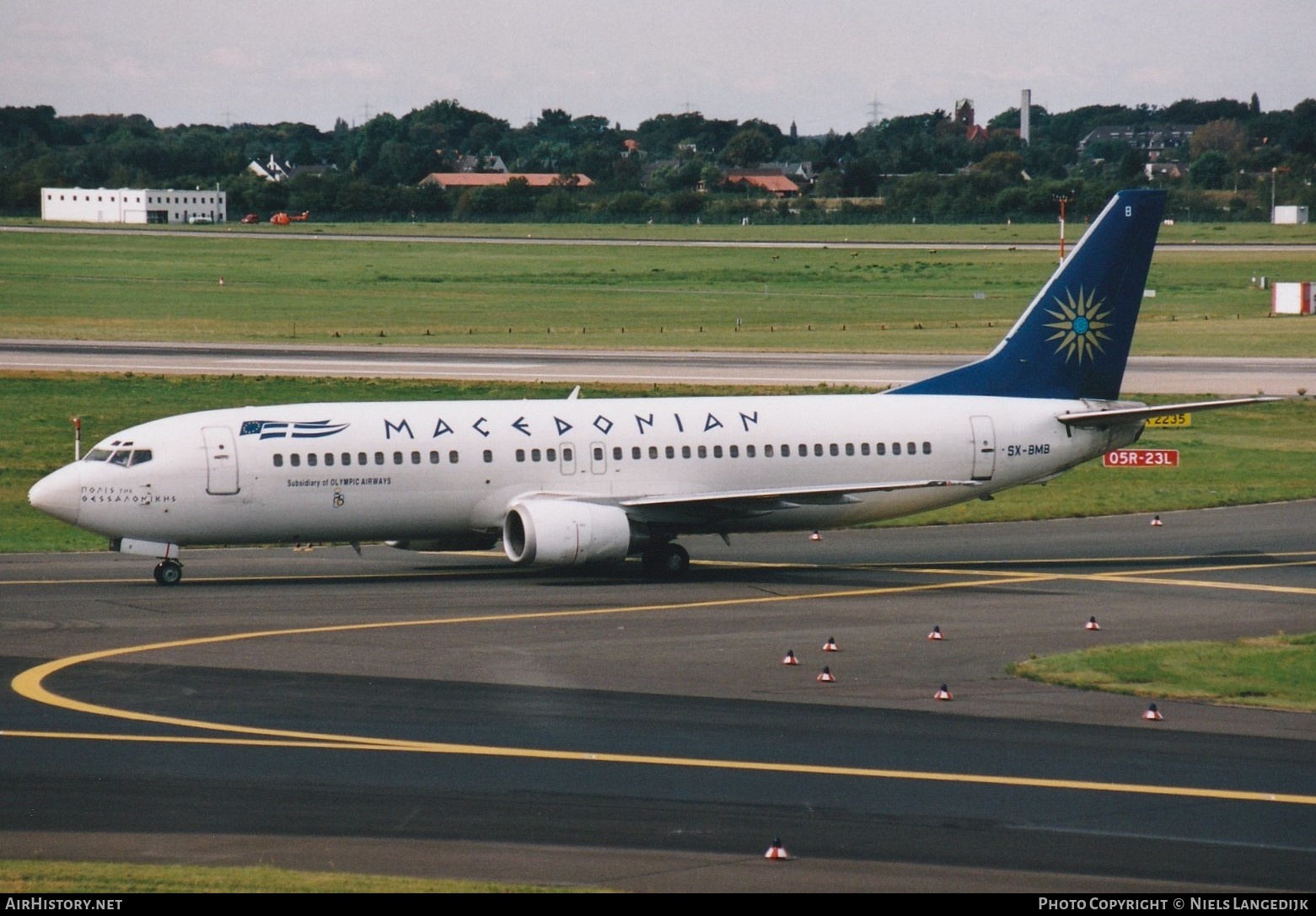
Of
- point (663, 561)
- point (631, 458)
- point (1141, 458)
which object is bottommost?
point (663, 561)

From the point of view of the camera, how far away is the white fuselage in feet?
130

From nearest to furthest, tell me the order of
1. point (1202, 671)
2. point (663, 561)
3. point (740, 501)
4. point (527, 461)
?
point (1202, 671) → point (740, 501) → point (527, 461) → point (663, 561)

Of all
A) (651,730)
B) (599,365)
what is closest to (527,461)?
(651,730)

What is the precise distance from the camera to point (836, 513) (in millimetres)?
43000

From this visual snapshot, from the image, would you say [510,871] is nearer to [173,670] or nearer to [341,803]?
[341,803]

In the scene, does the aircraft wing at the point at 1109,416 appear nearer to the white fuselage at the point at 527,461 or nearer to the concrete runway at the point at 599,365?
the white fuselage at the point at 527,461

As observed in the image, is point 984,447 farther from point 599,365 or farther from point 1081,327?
point 599,365

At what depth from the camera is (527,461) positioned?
4134 cm

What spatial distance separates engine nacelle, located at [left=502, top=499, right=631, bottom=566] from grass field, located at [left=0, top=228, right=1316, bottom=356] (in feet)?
176

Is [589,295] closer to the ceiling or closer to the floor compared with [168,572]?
closer to the ceiling

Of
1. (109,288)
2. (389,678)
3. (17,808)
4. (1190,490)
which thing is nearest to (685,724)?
(389,678)

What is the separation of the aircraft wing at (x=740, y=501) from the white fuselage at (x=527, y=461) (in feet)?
0.53
